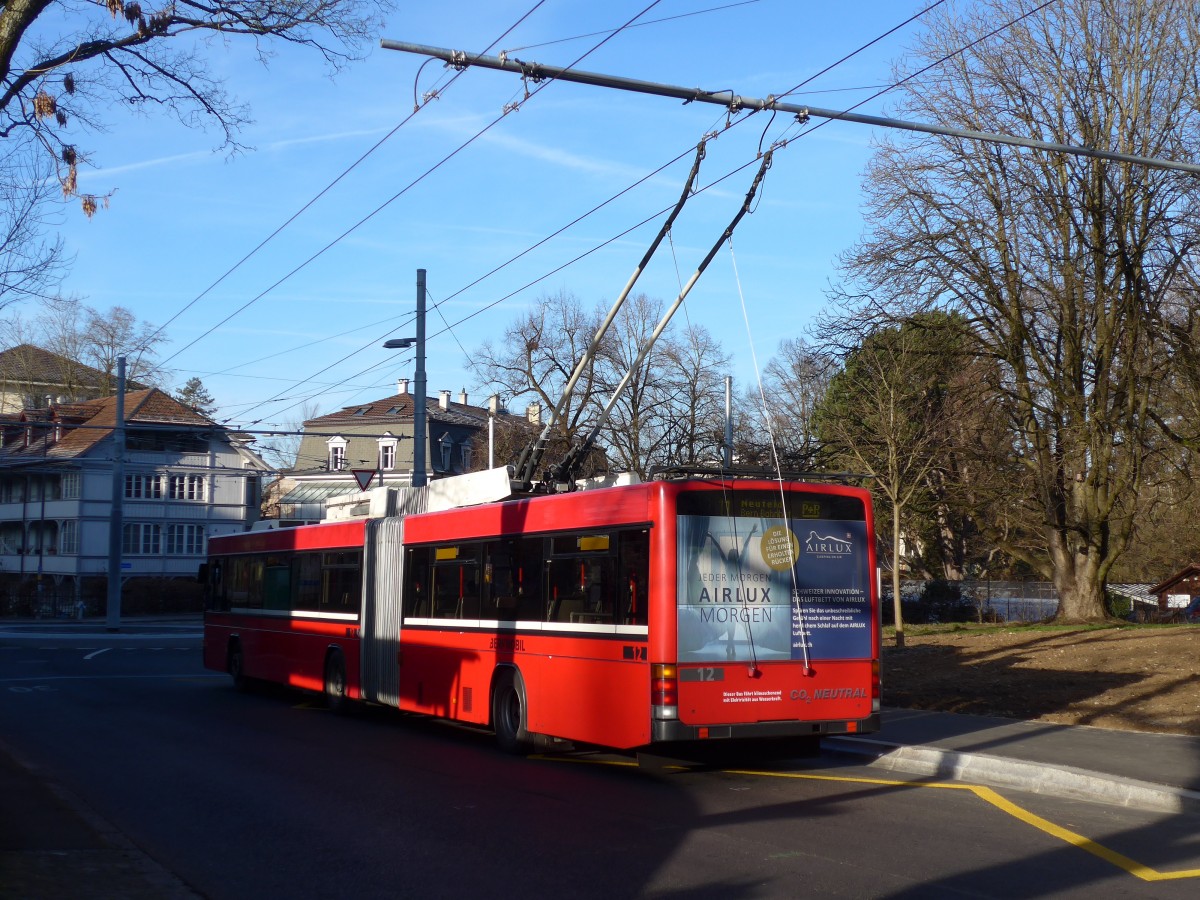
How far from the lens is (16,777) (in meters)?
11.4

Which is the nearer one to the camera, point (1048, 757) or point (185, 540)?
point (1048, 757)

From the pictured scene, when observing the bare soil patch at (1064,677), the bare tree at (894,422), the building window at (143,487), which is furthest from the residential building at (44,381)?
the bare soil patch at (1064,677)

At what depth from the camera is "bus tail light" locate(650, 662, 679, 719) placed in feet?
35.4

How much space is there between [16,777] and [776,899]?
25.8ft

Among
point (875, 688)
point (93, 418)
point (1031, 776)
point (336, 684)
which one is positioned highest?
point (93, 418)

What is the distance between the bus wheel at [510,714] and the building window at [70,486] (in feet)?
172

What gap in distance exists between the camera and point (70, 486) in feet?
200

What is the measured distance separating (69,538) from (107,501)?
3143 mm

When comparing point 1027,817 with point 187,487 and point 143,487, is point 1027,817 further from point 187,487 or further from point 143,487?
point 187,487

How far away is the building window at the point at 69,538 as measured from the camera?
2386 inches

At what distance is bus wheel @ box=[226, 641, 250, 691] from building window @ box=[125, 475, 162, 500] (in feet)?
139

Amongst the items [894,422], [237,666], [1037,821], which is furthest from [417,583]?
[894,422]

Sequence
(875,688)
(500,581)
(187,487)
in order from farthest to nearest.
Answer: (187,487) → (500,581) → (875,688)

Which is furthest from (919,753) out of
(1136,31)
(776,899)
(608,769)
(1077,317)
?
(1136,31)
